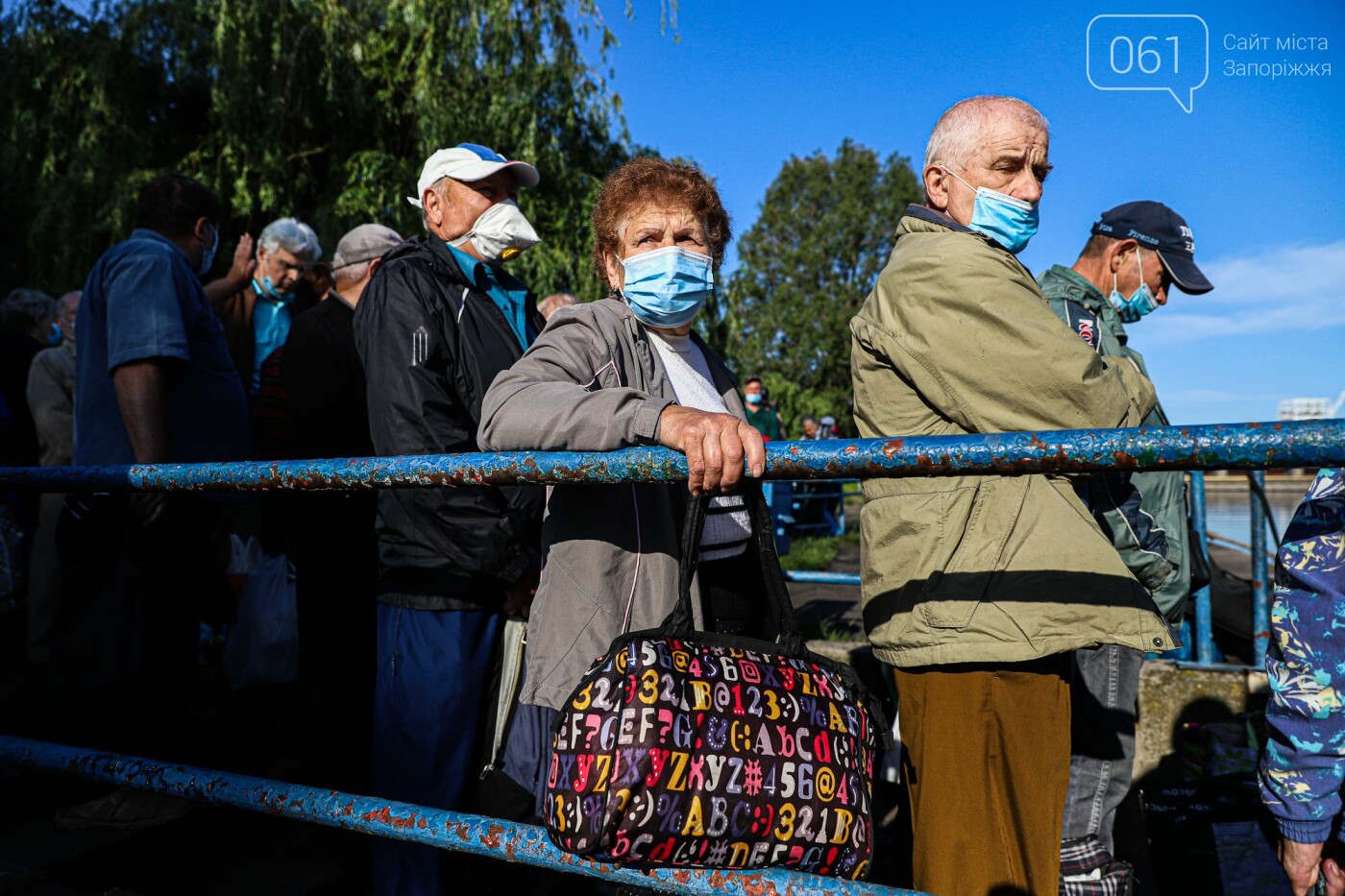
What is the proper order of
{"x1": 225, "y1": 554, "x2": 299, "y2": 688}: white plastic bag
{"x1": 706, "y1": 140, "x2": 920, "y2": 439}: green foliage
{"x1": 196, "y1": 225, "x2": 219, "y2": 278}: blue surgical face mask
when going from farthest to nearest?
{"x1": 706, "y1": 140, "x2": 920, "y2": 439}: green foliage
{"x1": 225, "y1": 554, "x2": 299, "y2": 688}: white plastic bag
{"x1": 196, "y1": 225, "x2": 219, "y2": 278}: blue surgical face mask

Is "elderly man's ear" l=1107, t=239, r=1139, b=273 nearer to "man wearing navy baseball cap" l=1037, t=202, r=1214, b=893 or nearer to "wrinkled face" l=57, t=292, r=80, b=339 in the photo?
"man wearing navy baseball cap" l=1037, t=202, r=1214, b=893

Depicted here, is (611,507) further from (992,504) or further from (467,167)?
(467,167)

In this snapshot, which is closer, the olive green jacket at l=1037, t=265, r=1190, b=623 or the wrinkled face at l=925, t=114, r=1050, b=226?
the wrinkled face at l=925, t=114, r=1050, b=226

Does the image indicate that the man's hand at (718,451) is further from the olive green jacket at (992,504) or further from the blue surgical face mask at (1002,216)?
the blue surgical face mask at (1002,216)

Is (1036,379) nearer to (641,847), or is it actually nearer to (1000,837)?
(1000,837)

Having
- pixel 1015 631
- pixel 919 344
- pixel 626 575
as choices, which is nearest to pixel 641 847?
pixel 626 575

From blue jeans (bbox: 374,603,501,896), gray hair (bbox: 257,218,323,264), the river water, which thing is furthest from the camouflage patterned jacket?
the river water

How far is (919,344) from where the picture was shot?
1743 millimetres

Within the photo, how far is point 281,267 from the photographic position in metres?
4.40

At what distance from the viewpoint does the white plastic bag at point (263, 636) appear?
12.8ft

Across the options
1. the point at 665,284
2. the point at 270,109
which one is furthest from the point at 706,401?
the point at 270,109

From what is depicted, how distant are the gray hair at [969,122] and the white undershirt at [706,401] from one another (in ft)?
2.12

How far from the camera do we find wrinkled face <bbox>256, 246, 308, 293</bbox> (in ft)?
14.4

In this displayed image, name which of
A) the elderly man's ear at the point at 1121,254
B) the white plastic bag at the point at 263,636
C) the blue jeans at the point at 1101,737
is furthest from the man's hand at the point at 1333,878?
the white plastic bag at the point at 263,636
